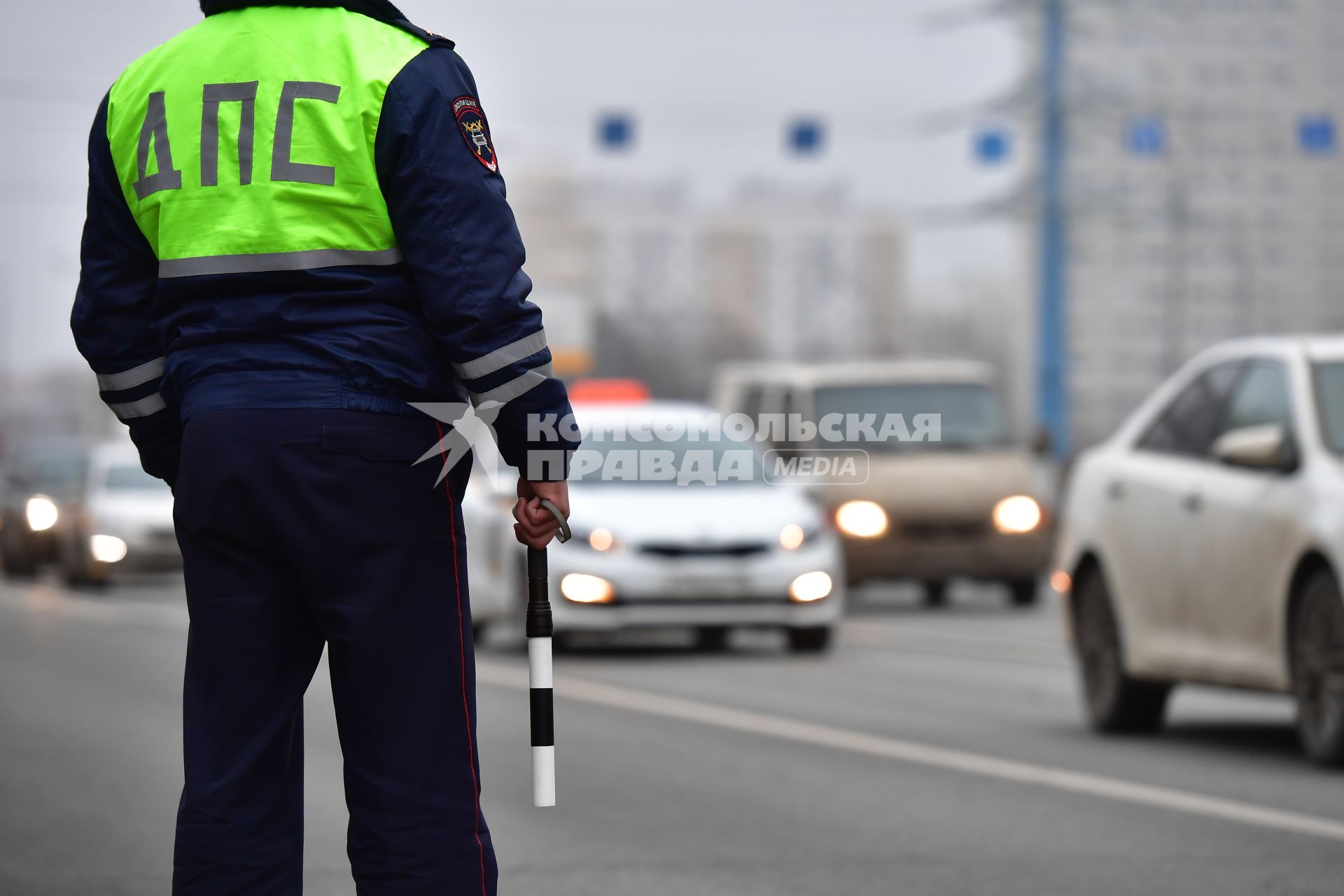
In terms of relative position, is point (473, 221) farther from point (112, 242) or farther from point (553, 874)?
point (553, 874)

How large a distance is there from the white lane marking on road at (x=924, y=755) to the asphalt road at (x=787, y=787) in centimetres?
2

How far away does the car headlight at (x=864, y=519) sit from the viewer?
66.9 ft

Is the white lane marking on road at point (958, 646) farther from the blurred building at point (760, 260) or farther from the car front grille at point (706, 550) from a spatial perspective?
the blurred building at point (760, 260)

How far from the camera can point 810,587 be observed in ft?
51.1

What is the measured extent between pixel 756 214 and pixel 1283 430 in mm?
141034

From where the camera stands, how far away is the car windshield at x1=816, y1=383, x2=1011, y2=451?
848 inches

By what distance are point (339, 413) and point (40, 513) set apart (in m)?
27.5

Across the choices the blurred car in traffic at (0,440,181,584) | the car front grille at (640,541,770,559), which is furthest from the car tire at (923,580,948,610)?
the blurred car in traffic at (0,440,181,584)

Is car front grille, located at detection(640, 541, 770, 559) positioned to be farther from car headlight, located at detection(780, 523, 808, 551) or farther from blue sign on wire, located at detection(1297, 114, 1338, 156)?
blue sign on wire, located at detection(1297, 114, 1338, 156)

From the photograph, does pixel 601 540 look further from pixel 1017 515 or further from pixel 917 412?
pixel 917 412

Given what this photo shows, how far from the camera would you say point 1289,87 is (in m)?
100

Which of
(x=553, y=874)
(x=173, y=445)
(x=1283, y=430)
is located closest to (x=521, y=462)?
(x=173, y=445)

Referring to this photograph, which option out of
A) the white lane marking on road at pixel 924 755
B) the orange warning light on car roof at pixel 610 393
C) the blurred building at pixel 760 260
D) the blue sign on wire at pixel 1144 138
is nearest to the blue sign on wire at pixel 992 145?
the blue sign on wire at pixel 1144 138

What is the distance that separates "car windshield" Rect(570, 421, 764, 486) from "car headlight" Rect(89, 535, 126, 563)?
11.1 metres
